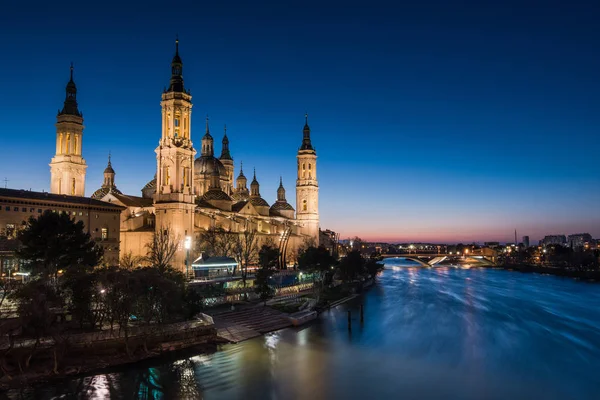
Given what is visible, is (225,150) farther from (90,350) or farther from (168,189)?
(90,350)

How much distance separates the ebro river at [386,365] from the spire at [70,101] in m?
48.6

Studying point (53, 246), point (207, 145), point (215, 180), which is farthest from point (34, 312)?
point (207, 145)

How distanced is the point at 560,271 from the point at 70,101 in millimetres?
118904

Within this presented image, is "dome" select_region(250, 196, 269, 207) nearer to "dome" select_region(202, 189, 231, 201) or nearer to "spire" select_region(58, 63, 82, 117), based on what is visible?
"dome" select_region(202, 189, 231, 201)

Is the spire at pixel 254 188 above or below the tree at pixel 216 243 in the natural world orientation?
above

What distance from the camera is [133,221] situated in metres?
67.4

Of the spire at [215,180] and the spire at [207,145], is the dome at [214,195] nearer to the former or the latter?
the spire at [215,180]

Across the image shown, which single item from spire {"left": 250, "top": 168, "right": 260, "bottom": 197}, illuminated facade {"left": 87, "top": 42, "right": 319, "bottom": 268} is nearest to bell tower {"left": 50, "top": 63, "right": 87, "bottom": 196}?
illuminated facade {"left": 87, "top": 42, "right": 319, "bottom": 268}

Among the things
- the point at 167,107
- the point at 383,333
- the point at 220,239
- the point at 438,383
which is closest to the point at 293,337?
the point at 383,333

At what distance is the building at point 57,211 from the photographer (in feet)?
151

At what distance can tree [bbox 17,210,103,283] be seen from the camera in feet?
108

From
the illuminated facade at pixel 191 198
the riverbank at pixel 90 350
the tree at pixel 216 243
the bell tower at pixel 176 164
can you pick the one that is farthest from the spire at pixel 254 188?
the riverbank at pixel 90 350

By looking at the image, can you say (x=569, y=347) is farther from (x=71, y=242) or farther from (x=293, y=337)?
(x=71, y=242)

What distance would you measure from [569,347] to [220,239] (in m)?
46.9
